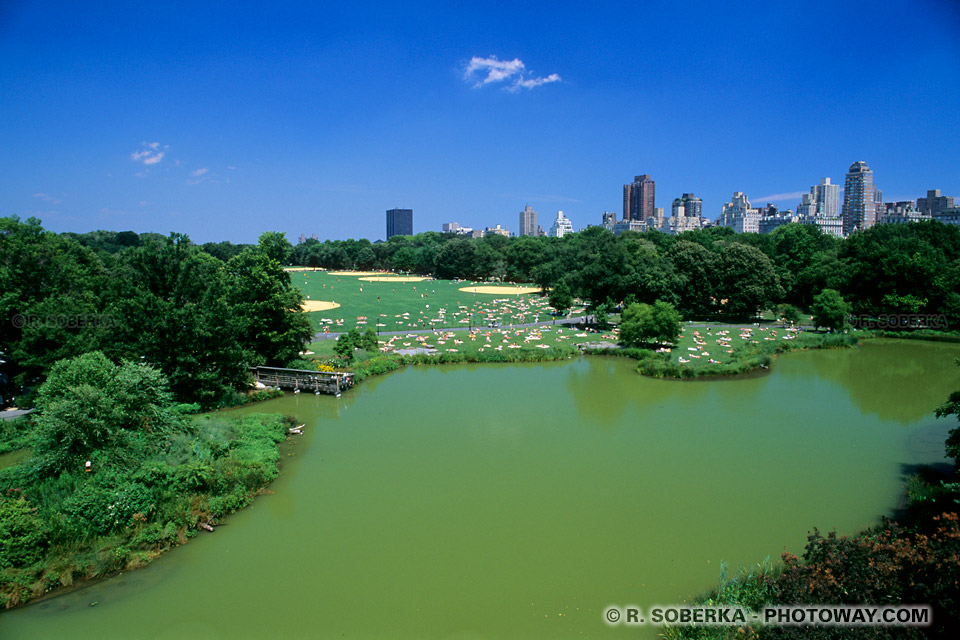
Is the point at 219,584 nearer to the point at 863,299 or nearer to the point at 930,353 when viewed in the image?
the point at 930,353

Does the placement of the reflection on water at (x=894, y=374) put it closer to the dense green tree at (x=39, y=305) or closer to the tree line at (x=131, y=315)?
the tree line at (x=131, y=315)

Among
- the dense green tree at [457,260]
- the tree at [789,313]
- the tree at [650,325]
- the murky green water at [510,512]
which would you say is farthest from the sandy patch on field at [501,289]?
the murky green water at [510,512]

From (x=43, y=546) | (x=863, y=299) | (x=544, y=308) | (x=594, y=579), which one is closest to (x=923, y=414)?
(x=594, y=579)

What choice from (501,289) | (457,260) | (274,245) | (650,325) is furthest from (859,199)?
(274,245)

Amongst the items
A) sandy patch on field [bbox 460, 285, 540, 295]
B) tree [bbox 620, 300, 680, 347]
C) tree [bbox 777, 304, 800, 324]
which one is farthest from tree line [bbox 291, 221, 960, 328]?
sandy patch on field [bbox 460, 285, 540, 295]

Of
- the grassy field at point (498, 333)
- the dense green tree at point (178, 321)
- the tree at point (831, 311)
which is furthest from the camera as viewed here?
the tree at point (831, 311)

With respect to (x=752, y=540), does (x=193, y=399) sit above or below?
above
